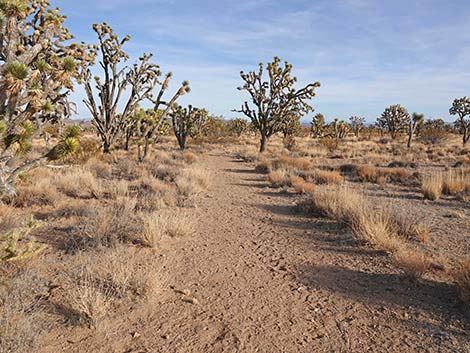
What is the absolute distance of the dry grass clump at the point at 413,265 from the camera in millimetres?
4578

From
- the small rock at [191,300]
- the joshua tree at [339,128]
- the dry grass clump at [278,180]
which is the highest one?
the joshua tree at [339,128]

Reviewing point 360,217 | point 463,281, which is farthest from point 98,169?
point 463,281

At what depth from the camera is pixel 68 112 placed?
9.43 m

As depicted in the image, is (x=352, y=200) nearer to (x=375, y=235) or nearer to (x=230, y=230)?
(x=375, y=235)

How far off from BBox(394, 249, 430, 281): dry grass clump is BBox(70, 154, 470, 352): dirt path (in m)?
0.15

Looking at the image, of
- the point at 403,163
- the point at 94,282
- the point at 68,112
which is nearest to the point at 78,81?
the point at 68,112

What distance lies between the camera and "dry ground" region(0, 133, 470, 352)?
133 inches

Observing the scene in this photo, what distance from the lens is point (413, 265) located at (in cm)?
463

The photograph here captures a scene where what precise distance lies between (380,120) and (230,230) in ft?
150

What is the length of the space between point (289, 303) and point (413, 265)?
1.93 metres

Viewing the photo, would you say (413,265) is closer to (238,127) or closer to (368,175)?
(368,175)

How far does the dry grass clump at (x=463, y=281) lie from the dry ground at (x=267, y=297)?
120 millimetres

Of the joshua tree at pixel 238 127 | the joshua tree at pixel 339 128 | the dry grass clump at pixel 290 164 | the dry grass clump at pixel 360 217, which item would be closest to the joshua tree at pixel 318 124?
the joshua tree at pixel 339 128

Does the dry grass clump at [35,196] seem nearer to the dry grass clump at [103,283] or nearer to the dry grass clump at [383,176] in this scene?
the dry grass clump at [103,283]
